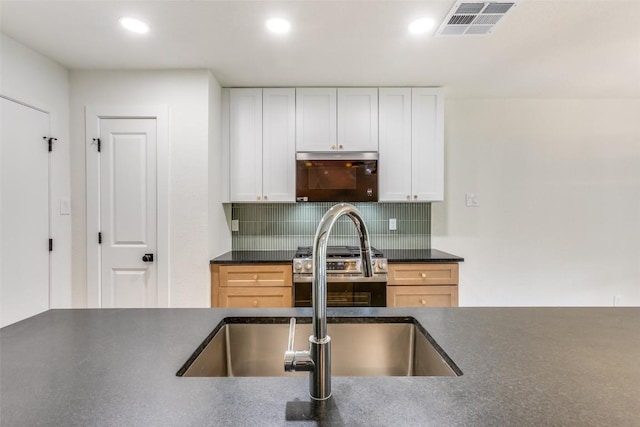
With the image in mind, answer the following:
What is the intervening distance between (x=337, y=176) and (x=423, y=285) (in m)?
1.15

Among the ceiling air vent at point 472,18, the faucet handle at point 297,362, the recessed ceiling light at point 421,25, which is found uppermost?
the recessed ceiling light at point 421,25

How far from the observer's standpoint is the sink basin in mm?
1062

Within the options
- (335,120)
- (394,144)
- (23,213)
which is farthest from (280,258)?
(23,213)

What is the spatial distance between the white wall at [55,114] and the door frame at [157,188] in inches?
Result: 5.9

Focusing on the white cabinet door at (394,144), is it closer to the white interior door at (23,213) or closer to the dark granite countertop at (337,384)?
the dark granite countertop at (337,384)

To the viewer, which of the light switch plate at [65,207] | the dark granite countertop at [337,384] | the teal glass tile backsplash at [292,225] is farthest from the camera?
the teal glass tile backsplash at [292,225]

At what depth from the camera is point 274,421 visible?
550 mm

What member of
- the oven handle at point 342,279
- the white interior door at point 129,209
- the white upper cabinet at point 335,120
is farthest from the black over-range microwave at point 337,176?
the white interior door at point 129,209

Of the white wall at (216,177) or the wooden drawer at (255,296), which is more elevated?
the white wall at (216,177)

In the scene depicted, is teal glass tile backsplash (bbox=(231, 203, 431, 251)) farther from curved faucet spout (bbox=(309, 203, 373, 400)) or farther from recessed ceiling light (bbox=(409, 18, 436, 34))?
curved faucet spout (bbox=(309, 203, 373, 400))

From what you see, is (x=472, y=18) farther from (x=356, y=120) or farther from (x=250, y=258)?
(x=250, y=258)

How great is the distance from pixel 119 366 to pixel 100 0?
6.10 feet

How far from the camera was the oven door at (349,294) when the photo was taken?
8.00ft

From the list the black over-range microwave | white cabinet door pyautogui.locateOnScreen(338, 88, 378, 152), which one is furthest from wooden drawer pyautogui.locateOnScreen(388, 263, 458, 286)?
white cabinet door pyautogui.locateOnScreen(338, 88, 378, 152)
